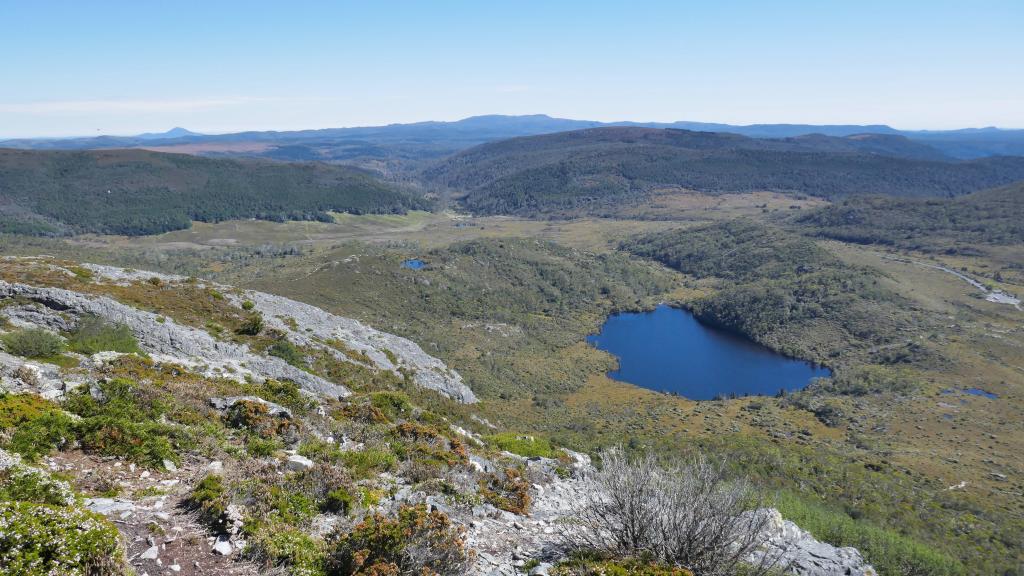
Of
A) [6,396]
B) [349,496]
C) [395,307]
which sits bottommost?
[395,307]

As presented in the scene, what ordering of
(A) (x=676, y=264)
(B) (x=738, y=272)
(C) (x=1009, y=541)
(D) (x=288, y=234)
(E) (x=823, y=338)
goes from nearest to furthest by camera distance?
(C) (x=1009, y=541), (E) (x=823, y=338), (B) (x=738, y=272), (A) (x=676, y=264), (D) (x=288, y=234)

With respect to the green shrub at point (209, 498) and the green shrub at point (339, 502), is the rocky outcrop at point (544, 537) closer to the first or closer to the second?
the green shrub at point (339, 502)

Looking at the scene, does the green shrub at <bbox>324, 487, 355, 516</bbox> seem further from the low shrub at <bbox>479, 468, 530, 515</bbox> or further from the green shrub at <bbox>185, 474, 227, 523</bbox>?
the low shrub at <bbox>479, 468, 530, 515</bbox>

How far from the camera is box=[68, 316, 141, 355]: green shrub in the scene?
19.0m

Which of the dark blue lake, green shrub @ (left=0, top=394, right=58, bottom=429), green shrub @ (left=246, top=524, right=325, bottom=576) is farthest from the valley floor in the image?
green shrub @ (left=246, top=524, right=325, bottom=576)

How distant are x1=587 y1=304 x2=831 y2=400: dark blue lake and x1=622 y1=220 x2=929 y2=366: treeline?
4.46 m

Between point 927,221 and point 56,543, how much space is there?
22135cm

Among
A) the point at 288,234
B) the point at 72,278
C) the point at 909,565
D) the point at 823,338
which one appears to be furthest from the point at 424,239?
the point at 909,565

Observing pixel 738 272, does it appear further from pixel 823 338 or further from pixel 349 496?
pixel 349 496

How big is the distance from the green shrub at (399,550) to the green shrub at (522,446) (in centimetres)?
1195

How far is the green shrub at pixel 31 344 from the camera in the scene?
653 inches

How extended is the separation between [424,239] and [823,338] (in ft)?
438

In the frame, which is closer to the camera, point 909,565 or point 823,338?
point 909,565

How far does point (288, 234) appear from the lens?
19162cm
